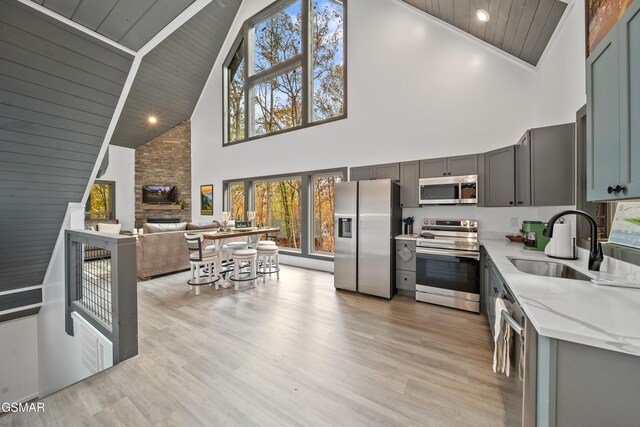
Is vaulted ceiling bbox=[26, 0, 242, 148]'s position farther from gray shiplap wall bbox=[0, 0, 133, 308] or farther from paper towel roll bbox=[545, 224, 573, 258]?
paper towel roll bbox=[545, 224, 573, 258]

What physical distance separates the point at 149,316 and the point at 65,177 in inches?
74.3

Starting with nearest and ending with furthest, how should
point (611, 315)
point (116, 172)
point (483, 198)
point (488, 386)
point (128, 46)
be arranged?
point (611, 315), point (488, 386), point (128, 46), point (483, 198), point (116, 172)

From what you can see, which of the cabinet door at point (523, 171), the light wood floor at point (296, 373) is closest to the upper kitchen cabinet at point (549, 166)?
the cabinet door at point (523, 171)

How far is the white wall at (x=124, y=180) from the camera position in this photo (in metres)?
7.59

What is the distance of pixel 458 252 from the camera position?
3172mm

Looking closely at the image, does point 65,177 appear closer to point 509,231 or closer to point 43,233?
point 43,233

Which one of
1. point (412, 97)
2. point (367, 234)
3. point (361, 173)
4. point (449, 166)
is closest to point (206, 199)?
point (361, 173)

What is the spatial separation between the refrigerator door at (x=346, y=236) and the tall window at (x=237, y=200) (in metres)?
3.75

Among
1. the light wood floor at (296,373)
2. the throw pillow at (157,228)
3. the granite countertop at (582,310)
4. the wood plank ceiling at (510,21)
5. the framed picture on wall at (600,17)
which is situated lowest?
the light wood floor at (296,373)

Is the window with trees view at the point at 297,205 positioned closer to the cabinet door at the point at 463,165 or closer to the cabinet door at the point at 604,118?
the cabinet door at the point at 463,165

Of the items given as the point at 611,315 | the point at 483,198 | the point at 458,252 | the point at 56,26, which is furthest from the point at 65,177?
the point at 483,198

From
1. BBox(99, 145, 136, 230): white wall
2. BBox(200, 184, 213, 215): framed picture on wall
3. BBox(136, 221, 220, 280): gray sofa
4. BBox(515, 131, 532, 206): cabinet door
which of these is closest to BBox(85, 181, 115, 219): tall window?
BBox(99, 145, 136, 230): white wall

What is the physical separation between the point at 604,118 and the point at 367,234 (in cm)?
Result: 275

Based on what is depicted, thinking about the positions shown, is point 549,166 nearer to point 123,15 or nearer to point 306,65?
point 123,15
